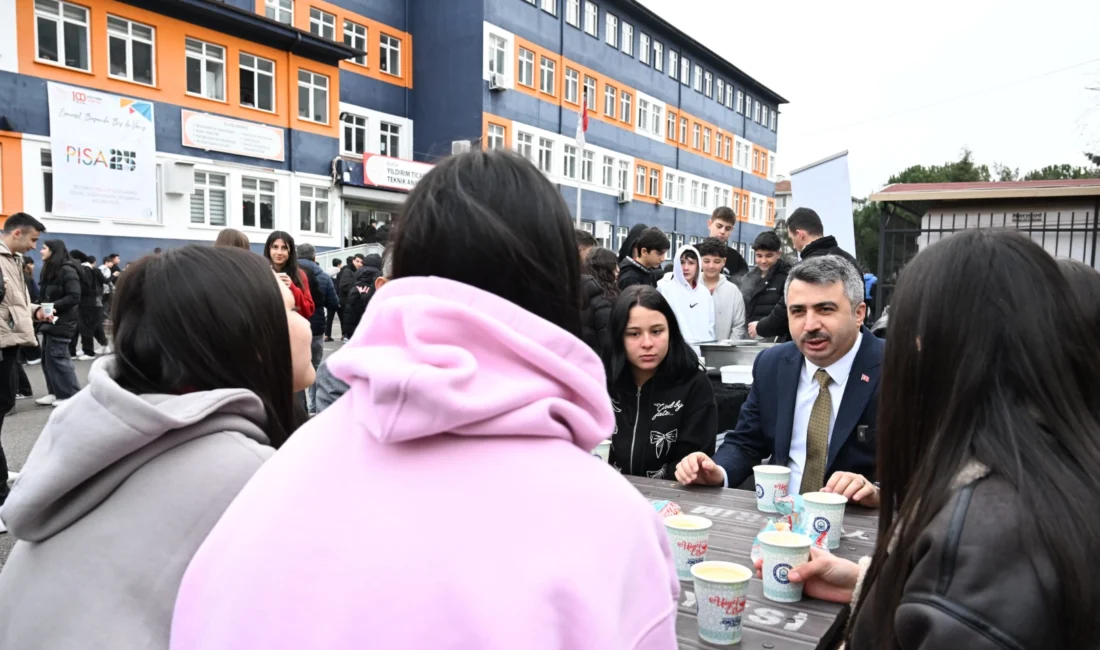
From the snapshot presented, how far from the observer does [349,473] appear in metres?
0.95

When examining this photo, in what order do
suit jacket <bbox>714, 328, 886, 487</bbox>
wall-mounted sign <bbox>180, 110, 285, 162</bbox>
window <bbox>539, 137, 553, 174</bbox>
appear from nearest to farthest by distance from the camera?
suit jacket <bbox>714, 328, 886, 487</bbox> → wall-mounted sign <bbox>180, 110, 285, 162</bbox> → window <bbox>539, 137, 553, 174</bbox>

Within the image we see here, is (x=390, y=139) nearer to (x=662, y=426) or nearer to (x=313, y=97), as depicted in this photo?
(x=313, y=97)

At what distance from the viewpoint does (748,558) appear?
2.16 meters

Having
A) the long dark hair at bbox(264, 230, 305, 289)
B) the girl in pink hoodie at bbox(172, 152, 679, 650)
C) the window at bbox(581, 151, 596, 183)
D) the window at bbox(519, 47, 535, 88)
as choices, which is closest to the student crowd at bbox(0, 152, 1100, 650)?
the girl in pink hoodie at bbox(172, 152, 679, 650)

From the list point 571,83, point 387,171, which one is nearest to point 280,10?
point 387,171

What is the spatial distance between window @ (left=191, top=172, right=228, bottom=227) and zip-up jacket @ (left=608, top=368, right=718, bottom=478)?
1833 cm

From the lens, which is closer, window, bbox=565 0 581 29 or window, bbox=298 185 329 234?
window, bbox=298 185 329 234

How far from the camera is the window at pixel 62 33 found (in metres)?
16.6

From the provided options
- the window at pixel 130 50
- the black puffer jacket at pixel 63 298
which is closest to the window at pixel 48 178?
the window at pixel 130 50

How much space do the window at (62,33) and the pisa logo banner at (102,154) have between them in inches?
28.8

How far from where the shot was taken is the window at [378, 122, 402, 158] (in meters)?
26.2

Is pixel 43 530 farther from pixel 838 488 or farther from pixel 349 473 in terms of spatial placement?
pixel 838 488

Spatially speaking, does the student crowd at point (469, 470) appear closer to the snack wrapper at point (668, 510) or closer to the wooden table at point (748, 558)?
the wooden table at point (748, 558)

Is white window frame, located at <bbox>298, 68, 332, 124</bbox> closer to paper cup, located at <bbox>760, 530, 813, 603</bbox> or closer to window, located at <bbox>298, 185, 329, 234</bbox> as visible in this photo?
window, located at <bbox>298, 185, 329, 234</bbox>
